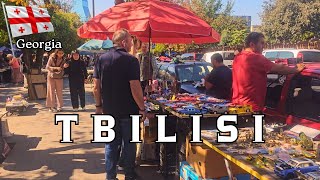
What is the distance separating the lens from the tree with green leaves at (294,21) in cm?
3362

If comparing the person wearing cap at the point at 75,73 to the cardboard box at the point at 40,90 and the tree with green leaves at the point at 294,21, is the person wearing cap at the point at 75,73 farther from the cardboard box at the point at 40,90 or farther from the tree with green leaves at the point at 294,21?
the tree with green leaves at the point at 294,21

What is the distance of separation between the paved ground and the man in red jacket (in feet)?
5.80

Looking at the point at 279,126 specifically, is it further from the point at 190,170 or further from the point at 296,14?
the point at 296,14

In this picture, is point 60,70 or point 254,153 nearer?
point 254,153

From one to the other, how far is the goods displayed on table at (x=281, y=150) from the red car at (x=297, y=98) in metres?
0.59

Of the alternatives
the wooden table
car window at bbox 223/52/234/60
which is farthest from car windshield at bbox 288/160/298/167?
car window at bbox 223/52/234/60

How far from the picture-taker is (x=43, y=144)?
711 cm

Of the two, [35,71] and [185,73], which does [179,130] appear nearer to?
[185,73]

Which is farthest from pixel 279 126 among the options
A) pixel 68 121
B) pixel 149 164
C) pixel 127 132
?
pixel 68 121

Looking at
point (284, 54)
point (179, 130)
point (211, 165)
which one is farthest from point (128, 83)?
point (284, 54)

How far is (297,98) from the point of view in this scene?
15.5ft

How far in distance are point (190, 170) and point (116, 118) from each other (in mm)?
1100

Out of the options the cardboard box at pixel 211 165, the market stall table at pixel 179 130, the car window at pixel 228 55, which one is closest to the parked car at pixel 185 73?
the market stall table at pixel 179 130

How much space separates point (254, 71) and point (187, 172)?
1.44m
